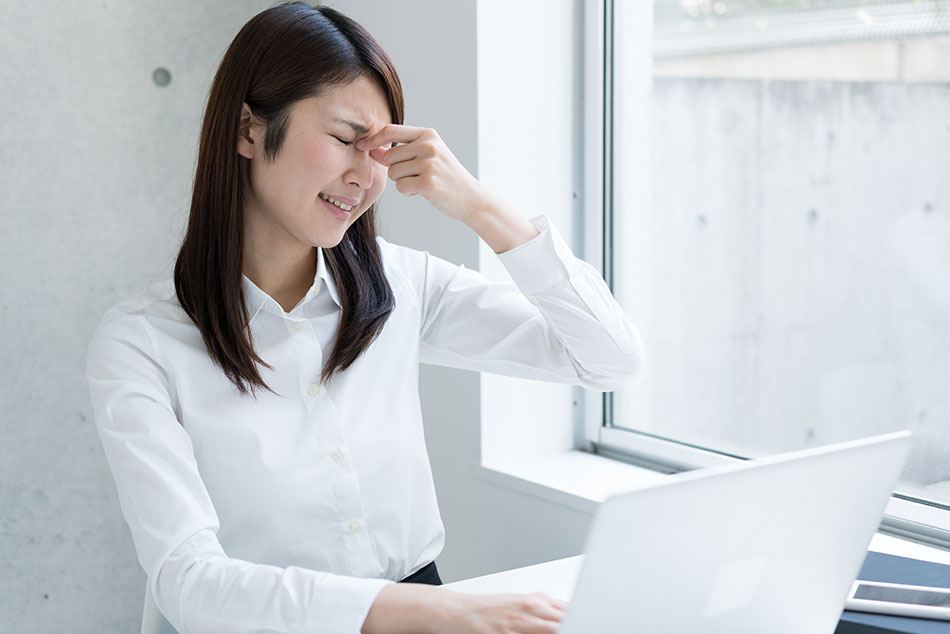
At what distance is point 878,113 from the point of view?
1.59m

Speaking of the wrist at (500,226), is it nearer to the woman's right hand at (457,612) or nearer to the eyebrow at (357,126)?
the eyebrow at (357,126)

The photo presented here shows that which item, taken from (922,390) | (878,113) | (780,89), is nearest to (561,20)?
(780,89)

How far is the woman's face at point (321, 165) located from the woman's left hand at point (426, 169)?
0.8 inches

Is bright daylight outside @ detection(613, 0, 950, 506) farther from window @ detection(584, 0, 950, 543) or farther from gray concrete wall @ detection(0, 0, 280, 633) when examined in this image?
gray concrete wall @ detection(0, 0, 280, 633)

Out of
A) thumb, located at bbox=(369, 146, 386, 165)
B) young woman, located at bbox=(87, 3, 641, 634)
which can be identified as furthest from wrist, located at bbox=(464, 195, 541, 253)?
thumb, located at bbox=(369, 146, 386, 165)

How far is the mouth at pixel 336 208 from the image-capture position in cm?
138

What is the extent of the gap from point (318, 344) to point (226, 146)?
0.31m

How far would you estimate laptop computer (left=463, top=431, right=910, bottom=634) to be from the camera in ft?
2.44

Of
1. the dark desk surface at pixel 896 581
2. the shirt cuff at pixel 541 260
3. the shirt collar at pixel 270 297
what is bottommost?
the dark desk surface at pixel 896 581

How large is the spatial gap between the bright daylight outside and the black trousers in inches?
27.4

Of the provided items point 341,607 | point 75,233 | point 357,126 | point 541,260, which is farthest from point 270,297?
point 75,233

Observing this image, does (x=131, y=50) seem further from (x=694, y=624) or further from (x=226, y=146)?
(x=694, y=624)

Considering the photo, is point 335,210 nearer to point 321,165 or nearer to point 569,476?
point 321,165

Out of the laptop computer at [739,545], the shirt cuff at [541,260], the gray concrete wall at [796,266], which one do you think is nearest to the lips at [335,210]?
the shirt cuff at [541,260]
